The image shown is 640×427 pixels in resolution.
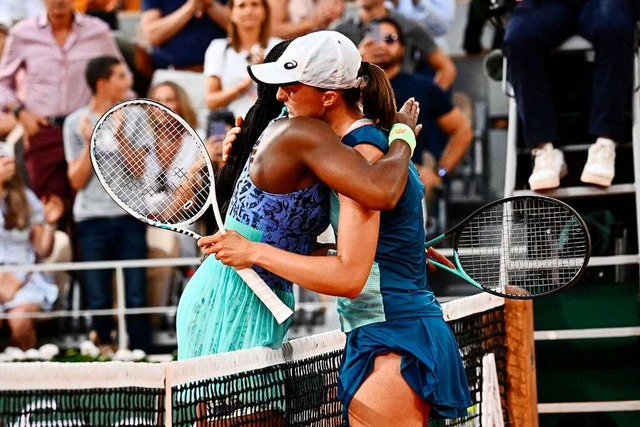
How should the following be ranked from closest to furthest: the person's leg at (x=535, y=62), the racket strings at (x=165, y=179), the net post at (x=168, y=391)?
1. the net post at (x=168, y=391)
2. the racket strings at (x=165, y=179)
3. the person's leg at (x=535, y=62)

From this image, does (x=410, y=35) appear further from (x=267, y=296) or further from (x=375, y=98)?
(x=267, y=296)

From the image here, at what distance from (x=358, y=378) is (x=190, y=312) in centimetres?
51

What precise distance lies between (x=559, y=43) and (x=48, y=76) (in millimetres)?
3758

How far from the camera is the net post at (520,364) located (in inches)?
168

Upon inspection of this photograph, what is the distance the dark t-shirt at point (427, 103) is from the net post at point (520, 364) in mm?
2687

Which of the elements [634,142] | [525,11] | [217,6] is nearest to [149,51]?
[217,6]

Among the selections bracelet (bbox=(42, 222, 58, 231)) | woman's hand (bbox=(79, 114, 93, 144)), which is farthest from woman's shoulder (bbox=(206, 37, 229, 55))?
bracelet (bbox=(42, 222, 58, 231))

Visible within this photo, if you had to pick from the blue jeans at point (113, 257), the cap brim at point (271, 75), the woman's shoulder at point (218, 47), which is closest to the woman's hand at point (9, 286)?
the blue jeans at point (113, 257)

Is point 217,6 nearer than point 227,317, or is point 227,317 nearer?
point 227,317

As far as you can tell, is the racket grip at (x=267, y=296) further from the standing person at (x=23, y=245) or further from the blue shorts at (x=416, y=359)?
the standing person at (x=23, y=245)

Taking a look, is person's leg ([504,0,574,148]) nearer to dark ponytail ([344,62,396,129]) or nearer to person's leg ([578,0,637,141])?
person's leg ([578,0,637,141])

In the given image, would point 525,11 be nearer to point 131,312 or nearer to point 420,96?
point 420,96

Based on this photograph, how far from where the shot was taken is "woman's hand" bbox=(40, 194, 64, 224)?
24.6 ft

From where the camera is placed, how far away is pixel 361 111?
2.80 m
